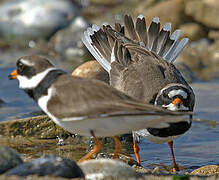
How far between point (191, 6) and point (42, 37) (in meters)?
5.39

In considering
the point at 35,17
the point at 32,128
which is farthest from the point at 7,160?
the point at 35,17

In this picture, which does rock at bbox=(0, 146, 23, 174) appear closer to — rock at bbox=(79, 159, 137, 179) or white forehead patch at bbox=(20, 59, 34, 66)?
rock at bbox=(79, 159, 137, 179)

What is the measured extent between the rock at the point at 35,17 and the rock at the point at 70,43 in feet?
2.82

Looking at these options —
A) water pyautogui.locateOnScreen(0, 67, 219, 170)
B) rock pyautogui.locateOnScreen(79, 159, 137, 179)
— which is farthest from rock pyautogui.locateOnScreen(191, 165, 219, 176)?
rock pyautogui.locateOnScreen(79, 159, 137, 179)

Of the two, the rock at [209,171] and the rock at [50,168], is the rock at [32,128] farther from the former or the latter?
the rock at [50,168]

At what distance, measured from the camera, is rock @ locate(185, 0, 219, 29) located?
51.0 ft

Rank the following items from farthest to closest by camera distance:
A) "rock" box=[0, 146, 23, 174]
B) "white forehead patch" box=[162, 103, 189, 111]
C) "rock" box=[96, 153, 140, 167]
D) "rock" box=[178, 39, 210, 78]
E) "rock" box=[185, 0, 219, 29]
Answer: "rock" box=[185, 0, 219, 29]
"rock" box=[178, 39, 210, 78]
"rock" box=[96, 153, 140, 167]
"white forehead patch" box=[162, 103, 189, 111]
"rock" box=[0, 146, 23, 174]

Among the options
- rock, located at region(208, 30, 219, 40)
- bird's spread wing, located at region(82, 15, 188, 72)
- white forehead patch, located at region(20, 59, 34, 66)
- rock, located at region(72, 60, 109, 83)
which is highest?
rock, located at region(208, 30, 219, 40)

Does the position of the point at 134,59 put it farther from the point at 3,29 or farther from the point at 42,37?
the point at 3,29

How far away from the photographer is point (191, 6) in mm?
15727

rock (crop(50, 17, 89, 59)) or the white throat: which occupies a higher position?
rock (crop(50, 17, 89, 59))

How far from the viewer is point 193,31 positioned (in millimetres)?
15828

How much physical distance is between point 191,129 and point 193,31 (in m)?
6.82

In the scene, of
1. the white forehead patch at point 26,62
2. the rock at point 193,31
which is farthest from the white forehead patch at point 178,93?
the rock at point 193,31
